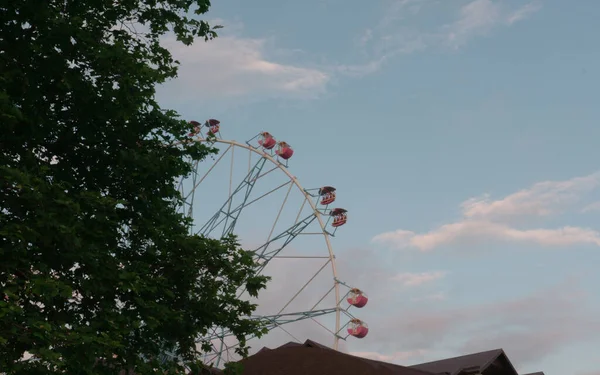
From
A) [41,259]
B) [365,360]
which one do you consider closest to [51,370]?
[41,259]

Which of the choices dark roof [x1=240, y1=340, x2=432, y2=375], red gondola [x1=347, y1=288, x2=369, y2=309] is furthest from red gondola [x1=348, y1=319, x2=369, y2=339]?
dark roof [x1=240, y1=340, x2=432, y2=375]

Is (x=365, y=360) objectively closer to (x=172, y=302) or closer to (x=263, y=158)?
(x=172, y=302)

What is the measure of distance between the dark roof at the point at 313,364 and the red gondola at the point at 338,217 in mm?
23193

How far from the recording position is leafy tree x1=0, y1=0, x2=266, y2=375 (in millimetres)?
15094

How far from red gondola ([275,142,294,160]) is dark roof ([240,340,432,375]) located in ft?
84.0

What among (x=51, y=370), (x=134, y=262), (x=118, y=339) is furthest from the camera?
(x=134, y=262)

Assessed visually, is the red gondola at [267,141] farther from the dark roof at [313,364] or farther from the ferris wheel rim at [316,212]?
the dark roof at [313,364]

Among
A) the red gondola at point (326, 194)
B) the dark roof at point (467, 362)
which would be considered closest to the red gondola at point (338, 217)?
the red gondola at point (326, 194)

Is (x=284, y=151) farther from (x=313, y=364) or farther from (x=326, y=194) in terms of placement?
(x=313, y=364)

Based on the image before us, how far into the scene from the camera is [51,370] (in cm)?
1495

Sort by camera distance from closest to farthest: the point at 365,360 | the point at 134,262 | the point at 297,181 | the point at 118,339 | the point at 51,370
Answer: the point at 51,370, the point at 118,339, the point at 134,262, the point at 365,360, the point at 297,181

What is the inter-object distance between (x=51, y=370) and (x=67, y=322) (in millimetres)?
1762

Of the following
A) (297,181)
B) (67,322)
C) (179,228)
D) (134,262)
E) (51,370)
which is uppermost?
(297,181)

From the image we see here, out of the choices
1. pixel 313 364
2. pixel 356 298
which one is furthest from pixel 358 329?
pixel 313 364
